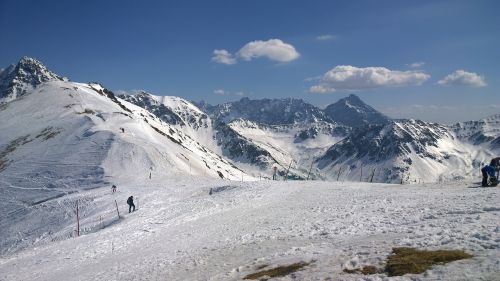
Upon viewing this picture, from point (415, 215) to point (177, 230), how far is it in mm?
18213

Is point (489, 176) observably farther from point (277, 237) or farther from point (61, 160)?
point (61, 160)

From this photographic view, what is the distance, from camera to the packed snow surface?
57.4ft

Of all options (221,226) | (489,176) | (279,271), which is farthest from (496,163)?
(279,271)

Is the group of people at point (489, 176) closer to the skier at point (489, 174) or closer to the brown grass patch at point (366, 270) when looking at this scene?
the skier at point (489, 174)

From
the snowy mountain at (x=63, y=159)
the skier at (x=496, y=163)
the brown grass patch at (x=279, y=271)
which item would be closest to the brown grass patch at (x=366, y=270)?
the brown grass patch at (x=279, y=271)

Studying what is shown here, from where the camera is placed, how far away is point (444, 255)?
15.8 m

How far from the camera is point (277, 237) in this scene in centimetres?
2536

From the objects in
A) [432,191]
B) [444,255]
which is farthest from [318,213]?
[444,255]

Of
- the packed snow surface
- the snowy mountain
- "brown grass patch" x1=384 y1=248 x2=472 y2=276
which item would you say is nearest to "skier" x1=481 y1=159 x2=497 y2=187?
the packed snow surface

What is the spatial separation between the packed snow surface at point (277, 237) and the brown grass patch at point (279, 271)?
494 mm

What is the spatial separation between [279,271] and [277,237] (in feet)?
24.1

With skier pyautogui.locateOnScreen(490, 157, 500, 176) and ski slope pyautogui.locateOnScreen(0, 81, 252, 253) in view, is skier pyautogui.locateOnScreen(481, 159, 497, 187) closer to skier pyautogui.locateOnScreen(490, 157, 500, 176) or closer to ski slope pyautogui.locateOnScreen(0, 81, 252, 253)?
skier pyautogui.locateOnScreen(490, 157, 500, 176)

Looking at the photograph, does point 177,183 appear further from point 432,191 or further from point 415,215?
point 415,215

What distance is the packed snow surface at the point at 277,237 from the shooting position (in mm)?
17500
